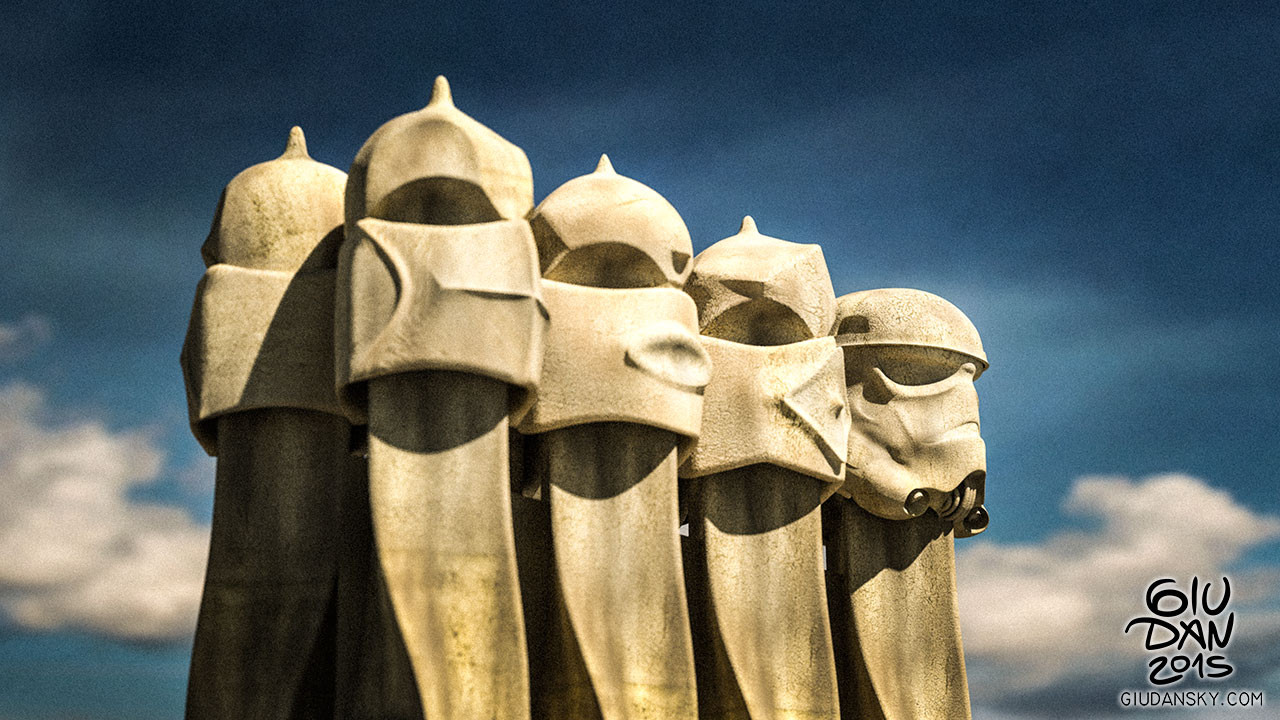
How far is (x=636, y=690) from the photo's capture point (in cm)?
1230

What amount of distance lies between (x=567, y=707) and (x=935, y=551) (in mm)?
4826

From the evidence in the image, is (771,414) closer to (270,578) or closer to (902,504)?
(902,504)

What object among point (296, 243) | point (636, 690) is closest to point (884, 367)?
point (636, 690)

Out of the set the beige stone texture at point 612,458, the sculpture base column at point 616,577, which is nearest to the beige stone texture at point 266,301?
the beige stone texture at point 612,458

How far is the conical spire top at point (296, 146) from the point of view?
1331cm

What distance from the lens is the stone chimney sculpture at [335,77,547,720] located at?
445 inches

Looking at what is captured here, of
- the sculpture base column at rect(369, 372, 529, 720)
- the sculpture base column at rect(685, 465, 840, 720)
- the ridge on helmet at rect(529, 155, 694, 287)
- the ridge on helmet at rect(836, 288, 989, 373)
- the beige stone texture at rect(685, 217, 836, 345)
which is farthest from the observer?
the ridge on helmet at rect(836, 288, 989, 373)

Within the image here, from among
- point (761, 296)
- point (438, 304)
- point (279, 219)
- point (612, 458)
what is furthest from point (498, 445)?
point (761, 296)

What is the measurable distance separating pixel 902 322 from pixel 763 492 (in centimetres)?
266

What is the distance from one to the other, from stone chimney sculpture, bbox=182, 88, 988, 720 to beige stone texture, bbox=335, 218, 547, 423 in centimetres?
2

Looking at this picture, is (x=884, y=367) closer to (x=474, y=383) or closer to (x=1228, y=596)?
(x=1228, y=596)

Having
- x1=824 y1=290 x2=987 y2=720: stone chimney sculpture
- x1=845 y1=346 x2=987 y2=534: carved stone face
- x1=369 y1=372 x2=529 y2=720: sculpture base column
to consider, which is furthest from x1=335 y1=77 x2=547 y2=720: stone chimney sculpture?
x1=824 y1=290 x2=987 y2=720: stone chimney sculpture

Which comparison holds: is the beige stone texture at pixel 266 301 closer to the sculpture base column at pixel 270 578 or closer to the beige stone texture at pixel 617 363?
the sculpture base column at pixel 270 578

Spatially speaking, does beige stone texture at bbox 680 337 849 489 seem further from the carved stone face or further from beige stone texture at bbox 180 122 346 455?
beige stone texture at bbox 180 122 346 455
